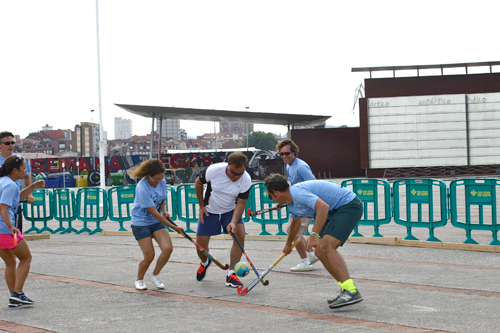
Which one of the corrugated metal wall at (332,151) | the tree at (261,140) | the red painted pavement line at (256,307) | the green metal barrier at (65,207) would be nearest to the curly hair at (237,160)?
the red painted pavement line at (256,307)

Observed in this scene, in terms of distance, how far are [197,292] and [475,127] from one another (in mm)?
44695

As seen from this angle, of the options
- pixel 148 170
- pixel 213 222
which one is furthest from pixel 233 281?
pixel 148 170

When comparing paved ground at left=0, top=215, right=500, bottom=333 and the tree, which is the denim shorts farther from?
the tree

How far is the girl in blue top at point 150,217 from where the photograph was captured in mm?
6879

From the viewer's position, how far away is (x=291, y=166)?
8.09 m

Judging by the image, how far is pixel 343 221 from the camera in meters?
5.81

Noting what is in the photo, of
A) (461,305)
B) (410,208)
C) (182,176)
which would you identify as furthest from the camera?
(182,176)

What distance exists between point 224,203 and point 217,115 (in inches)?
1639

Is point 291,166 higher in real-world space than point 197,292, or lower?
higher

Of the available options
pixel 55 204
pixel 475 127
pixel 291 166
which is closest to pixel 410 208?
pixel 291 166

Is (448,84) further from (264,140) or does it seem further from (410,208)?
(264,140)

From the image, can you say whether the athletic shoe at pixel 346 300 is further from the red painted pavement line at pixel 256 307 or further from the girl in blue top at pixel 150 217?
the girl in blue top at pixel 150 217

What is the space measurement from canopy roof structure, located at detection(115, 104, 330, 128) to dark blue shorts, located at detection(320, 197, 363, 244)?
126 ft

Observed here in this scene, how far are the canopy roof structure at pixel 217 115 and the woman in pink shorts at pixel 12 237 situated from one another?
122 feet
